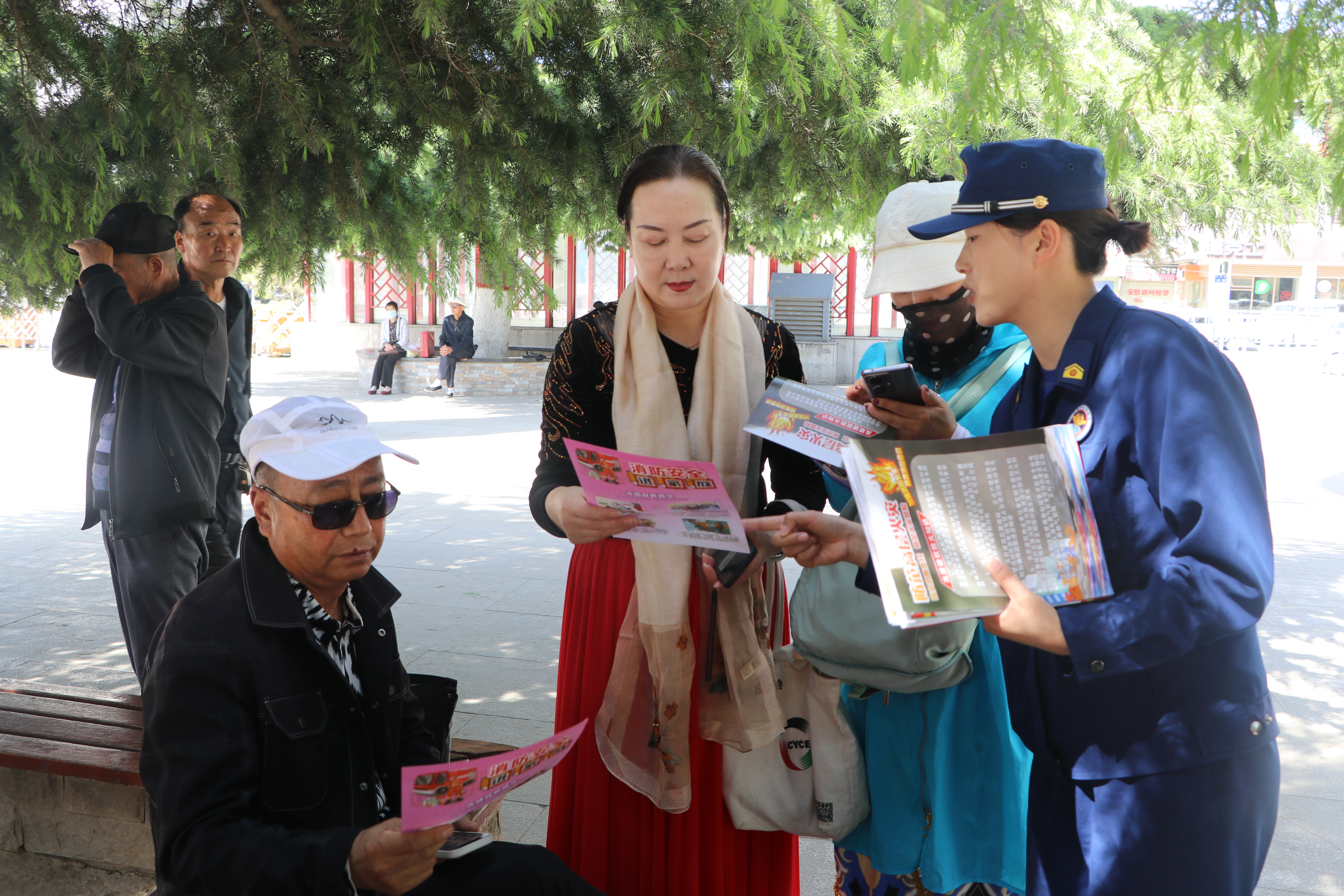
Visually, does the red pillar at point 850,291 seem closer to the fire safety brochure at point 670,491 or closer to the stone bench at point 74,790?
the stone bench at point 74,790

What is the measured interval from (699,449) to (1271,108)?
1.38 meters

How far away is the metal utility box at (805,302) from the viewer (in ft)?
66.4

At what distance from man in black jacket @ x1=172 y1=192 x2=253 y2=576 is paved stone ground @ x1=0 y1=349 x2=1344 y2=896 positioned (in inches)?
43.7

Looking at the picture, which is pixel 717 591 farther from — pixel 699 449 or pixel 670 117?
pixel 670 117

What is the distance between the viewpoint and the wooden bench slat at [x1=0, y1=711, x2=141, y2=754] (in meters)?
2.92

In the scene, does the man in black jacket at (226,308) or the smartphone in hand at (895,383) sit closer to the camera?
the smartphone in hand at (895,383)

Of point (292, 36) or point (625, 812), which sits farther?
point (292, 36)

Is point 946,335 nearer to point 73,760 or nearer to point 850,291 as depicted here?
point 73,760

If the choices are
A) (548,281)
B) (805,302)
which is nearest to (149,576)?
(548,281)

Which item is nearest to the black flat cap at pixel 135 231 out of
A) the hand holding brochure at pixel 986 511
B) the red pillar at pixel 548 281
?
the red pillar at pixel 548 281

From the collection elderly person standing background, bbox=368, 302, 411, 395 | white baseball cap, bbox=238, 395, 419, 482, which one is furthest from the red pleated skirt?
elderly person standing background, bbox=368, 302, 411, 395

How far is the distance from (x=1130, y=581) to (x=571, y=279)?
22.1m

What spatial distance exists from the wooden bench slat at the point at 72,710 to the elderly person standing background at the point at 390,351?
15.6 meters

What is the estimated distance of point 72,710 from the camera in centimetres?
315
